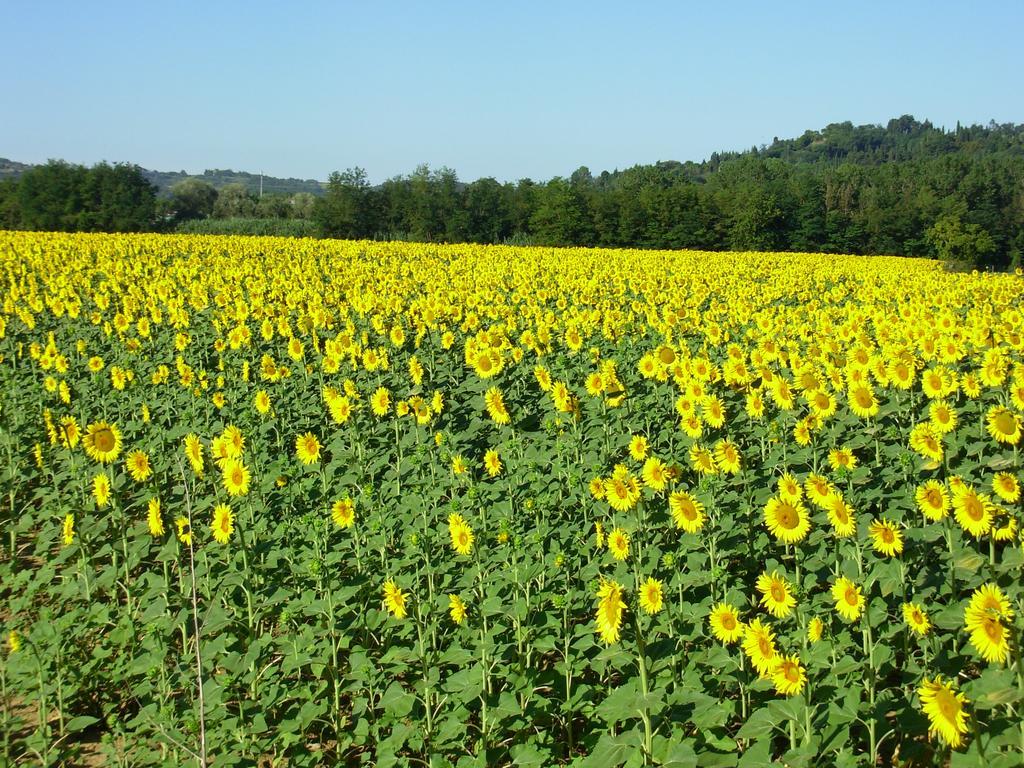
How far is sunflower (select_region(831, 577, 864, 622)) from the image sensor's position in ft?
10.6

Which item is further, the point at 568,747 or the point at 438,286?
the point at 438,286

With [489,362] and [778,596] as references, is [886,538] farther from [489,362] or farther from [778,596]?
[489,362]

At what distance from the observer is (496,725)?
148 inches

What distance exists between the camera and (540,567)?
448 cm

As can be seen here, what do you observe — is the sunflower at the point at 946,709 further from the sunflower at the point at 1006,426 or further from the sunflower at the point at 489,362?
the sunflower at the point at 489,362

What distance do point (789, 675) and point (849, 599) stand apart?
0.52 m

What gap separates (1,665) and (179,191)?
91.6 m

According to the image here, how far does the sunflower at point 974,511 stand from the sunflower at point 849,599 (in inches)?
27.9

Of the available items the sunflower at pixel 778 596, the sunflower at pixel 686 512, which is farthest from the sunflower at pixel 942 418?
the sunflower at pixel 778 596

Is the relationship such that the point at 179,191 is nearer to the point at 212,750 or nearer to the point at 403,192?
the point at 403,192

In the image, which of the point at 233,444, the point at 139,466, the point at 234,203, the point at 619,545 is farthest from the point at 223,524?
the point at 234,203

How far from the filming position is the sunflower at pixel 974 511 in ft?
11.4

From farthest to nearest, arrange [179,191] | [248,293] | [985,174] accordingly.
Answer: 1. [179,191]
2. [985,174]
3. [248,293]

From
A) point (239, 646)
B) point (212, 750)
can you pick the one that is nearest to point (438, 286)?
point (239, 646)
